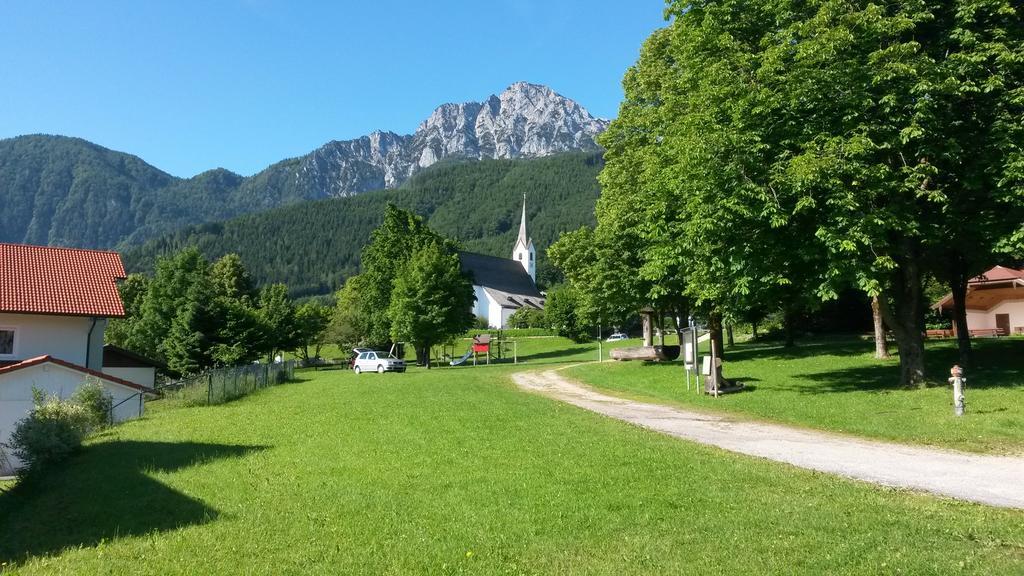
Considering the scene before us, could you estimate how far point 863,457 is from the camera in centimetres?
1091

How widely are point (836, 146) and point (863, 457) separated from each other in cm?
844

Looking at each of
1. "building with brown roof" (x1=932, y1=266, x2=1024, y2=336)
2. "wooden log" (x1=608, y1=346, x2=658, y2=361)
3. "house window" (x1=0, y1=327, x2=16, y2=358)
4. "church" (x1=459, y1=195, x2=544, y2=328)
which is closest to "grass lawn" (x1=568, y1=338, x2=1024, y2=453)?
"wooden log" (x1=608, y1=346, x2=658, y2=361)

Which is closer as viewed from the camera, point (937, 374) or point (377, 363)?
point (937, 374)

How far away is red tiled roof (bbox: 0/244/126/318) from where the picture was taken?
2636cm

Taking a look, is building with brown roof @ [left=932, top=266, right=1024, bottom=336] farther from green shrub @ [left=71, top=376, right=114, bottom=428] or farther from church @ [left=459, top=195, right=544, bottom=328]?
church @ [left=459, top=195, right=544, bottom=328]

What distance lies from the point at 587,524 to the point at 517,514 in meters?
0.81

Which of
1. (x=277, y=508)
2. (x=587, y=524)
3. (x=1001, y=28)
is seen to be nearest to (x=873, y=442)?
(x=587, y=524)

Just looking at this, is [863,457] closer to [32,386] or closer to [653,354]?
[32,386]

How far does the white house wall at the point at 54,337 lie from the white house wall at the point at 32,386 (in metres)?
7.74

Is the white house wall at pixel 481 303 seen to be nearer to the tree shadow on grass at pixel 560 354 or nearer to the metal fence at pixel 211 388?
the tree shadow on grass at pixel 560 354

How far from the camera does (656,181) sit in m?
20.0

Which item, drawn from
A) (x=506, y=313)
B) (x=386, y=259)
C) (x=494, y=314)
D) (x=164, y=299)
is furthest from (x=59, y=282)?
(x=494, y=314)

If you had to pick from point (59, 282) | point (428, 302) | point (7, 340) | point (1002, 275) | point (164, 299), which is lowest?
point (7, 340)

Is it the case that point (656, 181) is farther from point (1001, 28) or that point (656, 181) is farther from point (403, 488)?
point (403, 488)
